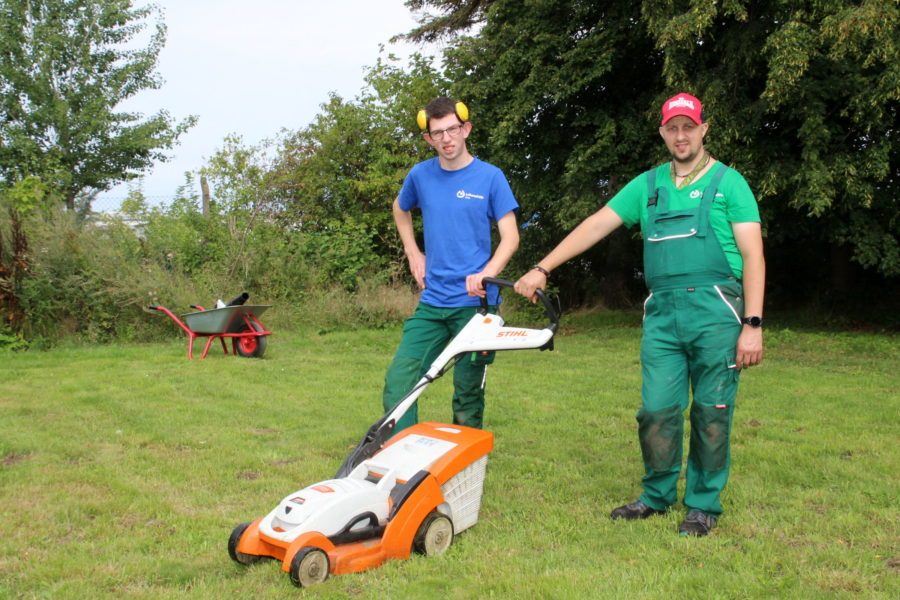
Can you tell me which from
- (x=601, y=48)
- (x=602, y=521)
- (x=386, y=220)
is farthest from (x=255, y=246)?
(x=602, y=521)

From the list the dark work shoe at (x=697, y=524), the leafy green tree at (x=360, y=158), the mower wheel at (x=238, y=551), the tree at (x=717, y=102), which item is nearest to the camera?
the mower wheel at (x=238, y=551)

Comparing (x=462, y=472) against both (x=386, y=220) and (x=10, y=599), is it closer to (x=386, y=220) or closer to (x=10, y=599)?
(x=10, y=599)

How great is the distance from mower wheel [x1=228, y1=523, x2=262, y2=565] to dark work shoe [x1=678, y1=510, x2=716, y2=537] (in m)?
1.97

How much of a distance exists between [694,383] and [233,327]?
7.04m

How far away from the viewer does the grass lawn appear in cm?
311

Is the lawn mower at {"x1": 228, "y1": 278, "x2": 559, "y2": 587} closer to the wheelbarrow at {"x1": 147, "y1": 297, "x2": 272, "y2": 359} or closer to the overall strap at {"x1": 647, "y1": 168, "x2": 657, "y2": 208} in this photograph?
the overall strap at {"x1": 647, "y1": 168, "x2": 657, "y2": 208}

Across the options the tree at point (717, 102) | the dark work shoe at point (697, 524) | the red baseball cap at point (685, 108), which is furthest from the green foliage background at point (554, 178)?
the dark work shoe at point (697, 524)

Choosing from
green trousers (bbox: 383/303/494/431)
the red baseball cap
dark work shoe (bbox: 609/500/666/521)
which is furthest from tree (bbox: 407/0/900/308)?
dark work shoe (bbox: 609/500/666/521)

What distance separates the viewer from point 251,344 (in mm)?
9820

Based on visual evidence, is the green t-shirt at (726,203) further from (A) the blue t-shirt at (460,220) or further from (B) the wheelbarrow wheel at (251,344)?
(B) the wheelbarrow wheel at (251,344)

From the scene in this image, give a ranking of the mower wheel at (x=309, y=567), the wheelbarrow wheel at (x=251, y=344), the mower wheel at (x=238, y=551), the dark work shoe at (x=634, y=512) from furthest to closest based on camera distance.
→ the wheelbarrow wheel at (x=251, y=344)
the dark work shoe at (x=634, y=512)
the mower wheel at (x=238, y=551)
the mower wheel at (x=309, y=567)

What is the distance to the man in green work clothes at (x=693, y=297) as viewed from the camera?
3.53 metres

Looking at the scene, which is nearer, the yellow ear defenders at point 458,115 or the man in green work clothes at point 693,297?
the man in green work clothes at point 693,297

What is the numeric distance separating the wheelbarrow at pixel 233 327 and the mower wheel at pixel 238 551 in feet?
20.3
